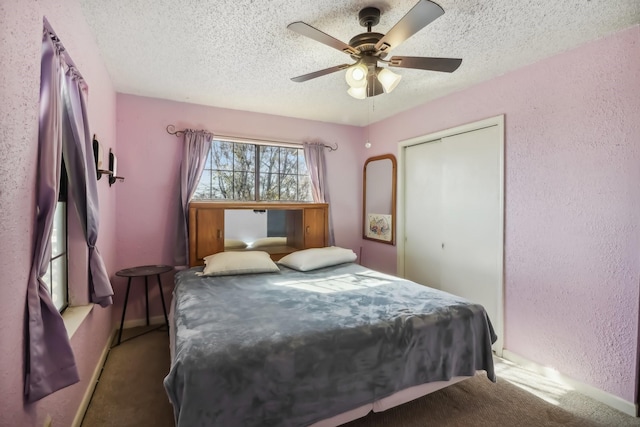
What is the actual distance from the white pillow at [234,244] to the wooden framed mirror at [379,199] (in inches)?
A: 71.0

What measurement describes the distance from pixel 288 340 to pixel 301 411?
0.33 meters

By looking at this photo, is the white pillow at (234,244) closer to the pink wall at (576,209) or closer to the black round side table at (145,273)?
the black round side table at (145,273)

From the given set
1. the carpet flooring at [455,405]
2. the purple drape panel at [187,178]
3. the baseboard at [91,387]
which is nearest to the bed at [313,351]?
the carpet flooring at [455,405]

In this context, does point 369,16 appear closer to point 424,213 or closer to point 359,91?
point 359,91

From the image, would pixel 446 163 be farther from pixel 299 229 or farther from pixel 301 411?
pixel 301 411

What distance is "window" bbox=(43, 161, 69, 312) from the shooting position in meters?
1.77

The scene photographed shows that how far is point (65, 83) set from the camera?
5.00 ft

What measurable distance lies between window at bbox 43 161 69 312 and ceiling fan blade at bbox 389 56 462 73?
212 centimetres

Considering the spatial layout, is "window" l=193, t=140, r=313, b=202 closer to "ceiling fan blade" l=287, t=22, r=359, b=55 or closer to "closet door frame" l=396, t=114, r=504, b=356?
"closet door frame" l=396, t=114, r=504, b=356

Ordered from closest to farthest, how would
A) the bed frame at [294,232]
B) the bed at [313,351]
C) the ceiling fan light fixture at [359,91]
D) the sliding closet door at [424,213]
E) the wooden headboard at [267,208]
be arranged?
the bed at [313,351]
the bed frame at [294,232]
the ceiling fan light fixture at [359,91]
the wooden headboard at [267,208]
the sliding closet door at [424,213]

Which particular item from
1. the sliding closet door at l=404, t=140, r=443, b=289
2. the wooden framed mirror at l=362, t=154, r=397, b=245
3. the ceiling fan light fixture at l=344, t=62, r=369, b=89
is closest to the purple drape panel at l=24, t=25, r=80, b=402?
the ceiling fan light fixture at l=344, t=62, r=369, b=89

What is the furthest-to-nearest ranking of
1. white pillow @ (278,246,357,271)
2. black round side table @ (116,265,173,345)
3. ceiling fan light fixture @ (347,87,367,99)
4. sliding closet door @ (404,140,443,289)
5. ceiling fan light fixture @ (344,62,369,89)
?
sliding closet door @ (404,140,443,289)
white pillow @ (278,246,357,271)
black round side table @ (116,265,173,345)
ceiling fan light fixture @ (347,87,367,99)
ceiling fan light fixture @ (344,62,369,89)

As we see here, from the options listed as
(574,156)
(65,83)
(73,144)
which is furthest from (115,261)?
(574,156)

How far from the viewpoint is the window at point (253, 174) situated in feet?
11.8
